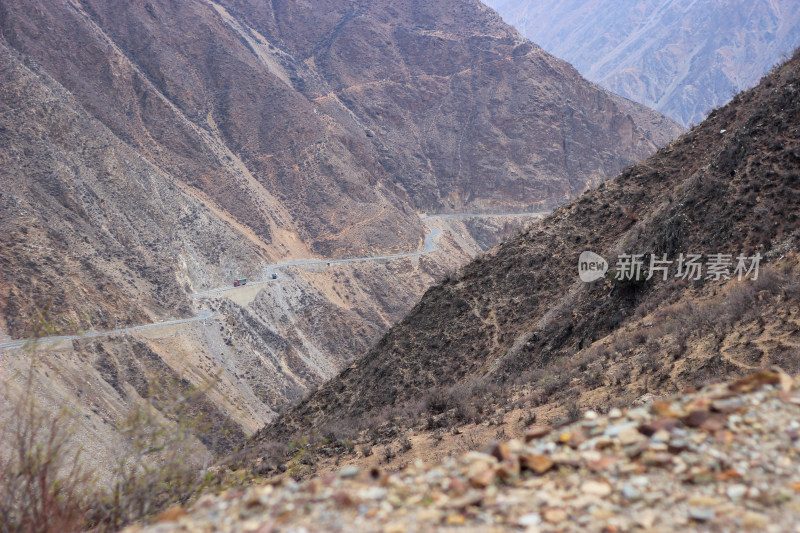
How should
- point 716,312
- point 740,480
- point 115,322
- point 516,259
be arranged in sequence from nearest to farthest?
1. point 740,480
2. point 716,312
3. point 516,259
4. point 115,322

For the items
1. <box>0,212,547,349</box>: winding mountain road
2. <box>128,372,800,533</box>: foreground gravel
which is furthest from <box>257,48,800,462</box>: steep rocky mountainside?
<box>0,212,547,349</box>: winding mountain road

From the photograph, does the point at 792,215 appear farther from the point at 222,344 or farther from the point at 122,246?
the point at 122,246

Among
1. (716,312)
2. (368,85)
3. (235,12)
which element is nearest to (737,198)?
(716,312)

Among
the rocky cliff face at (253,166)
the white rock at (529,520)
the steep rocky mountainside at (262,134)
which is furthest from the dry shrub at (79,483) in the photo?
the steep rocky mountainside at (262,134)

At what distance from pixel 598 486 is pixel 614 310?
11208mm

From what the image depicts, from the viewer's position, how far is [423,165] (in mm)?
80000

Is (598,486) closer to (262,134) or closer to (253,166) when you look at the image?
(253,166)

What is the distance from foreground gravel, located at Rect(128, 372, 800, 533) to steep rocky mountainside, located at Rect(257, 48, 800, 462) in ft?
12.6

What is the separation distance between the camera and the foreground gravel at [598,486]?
2.98m

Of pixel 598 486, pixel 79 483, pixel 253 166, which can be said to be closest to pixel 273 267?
pixel 253 166

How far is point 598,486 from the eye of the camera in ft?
10.5

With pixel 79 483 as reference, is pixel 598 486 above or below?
below

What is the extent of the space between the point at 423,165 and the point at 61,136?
50.4 meters

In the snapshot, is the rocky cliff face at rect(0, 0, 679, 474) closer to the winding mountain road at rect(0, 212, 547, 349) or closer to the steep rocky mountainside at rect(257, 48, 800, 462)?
the winding mountain road at rect(0, 212, 547, 349)
